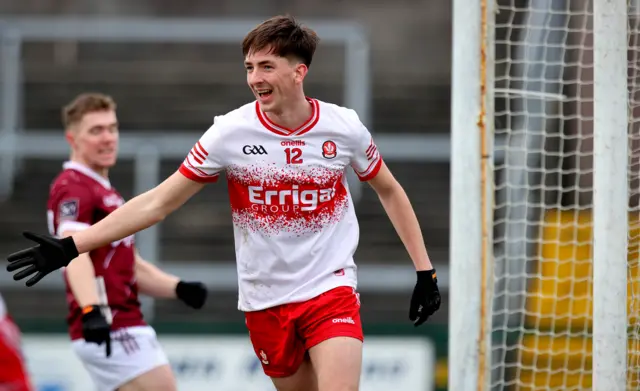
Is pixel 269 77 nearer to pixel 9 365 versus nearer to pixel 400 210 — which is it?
pixel 400 210

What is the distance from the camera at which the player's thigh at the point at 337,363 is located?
4555 millimetres

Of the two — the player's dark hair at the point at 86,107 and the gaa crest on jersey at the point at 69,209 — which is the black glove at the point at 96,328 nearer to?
the gaa crest on jersey at the point at 69,209

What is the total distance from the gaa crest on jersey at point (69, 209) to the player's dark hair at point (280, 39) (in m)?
1.59

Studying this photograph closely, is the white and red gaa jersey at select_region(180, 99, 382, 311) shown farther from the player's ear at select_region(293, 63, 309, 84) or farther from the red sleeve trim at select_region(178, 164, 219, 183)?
the player's ear at select_region(293, 63, 309, 84)

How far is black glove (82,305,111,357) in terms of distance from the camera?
5.51m

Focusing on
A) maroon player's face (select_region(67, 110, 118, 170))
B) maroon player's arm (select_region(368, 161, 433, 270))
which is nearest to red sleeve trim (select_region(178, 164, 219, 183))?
maroon player's arm (select_region(368, 161, 433, 270))

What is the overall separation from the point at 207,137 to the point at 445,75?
7081 millimetres

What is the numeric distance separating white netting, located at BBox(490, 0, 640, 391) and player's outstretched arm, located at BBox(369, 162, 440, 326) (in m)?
1.52

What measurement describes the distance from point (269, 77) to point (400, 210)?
849 mm

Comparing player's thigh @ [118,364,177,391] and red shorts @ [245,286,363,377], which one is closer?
red shorts @ [245,286,363,377]

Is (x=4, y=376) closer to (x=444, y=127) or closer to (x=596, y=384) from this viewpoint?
(x=596, y=384)

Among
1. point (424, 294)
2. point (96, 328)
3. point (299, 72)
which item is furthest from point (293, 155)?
point (96, 328)

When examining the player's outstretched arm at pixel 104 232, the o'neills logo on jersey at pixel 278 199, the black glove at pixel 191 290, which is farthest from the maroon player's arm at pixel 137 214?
the black glove at pixel 191 290

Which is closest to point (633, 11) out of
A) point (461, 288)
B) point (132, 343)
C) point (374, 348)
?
point (461, 288)
